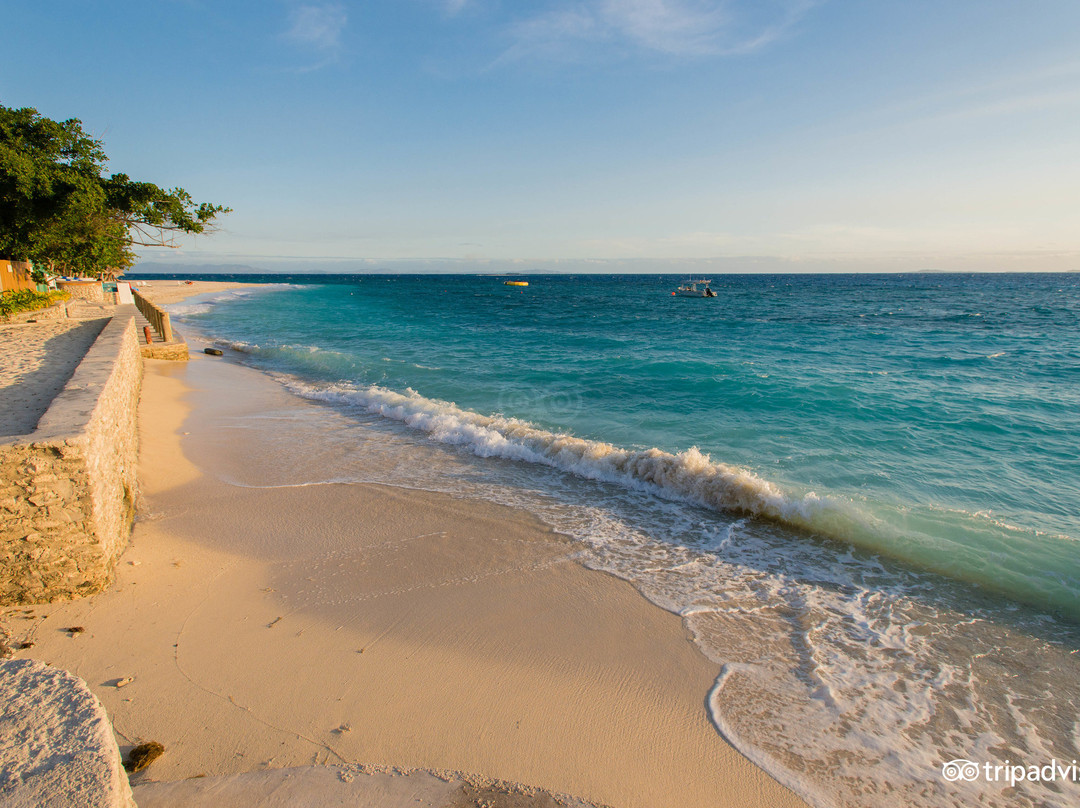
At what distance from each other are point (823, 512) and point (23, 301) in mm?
24874

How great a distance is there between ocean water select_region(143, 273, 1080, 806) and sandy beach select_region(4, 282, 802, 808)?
1.96ft

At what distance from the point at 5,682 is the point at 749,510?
7.78 meters

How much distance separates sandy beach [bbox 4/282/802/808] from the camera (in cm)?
334

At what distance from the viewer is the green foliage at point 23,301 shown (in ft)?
53.4

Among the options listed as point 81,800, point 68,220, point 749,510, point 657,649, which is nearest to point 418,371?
point 68,220

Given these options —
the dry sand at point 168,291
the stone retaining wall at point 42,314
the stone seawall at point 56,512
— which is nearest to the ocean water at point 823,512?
the stone seawall at point 56,512

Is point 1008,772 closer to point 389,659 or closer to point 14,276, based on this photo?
point 389,659

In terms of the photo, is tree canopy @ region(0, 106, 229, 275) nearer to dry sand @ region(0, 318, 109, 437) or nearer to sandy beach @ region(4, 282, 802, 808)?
dry sand @ region(0, 318, 109, 437)

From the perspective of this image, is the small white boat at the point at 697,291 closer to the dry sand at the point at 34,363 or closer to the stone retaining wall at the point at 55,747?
the dry sand at the point at 34,363

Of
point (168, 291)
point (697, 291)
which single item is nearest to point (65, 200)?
point (697, 291)

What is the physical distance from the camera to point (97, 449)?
16.3ft

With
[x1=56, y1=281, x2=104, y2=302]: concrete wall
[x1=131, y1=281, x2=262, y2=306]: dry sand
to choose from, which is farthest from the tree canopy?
[x1=131, y1=281, x2=262, y2=306]: dry sand

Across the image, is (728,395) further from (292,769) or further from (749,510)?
(292,769)

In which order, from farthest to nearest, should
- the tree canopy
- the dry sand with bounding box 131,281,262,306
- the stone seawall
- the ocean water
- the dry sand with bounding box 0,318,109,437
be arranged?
the dry sand with bounding box 131,281,262,306 → the tree canopy → the dry sand with bounding box 0,318,109,437 → the stone seawall → the ocean water
